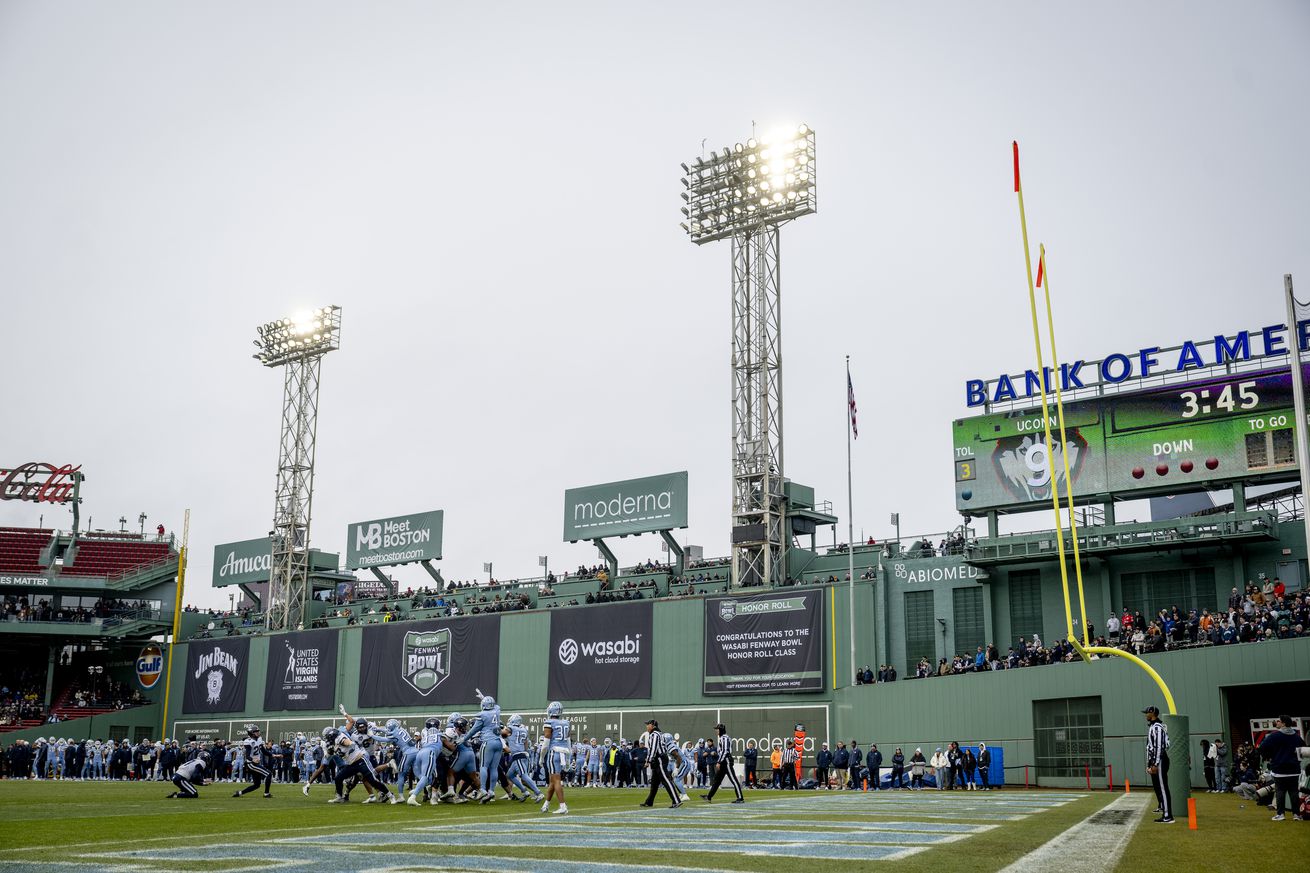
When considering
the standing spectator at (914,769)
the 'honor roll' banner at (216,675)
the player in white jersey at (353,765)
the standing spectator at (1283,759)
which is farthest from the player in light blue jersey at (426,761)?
the 'honor roll' banner at (216,675)

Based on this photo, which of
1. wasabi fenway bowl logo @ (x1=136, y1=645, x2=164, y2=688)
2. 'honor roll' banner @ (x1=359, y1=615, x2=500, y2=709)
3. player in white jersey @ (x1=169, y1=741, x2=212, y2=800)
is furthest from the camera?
wasabi fenway bowl logo @ (x1=136, y1=645, x2=164, y2=688)

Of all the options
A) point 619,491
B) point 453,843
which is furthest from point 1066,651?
point 453,843

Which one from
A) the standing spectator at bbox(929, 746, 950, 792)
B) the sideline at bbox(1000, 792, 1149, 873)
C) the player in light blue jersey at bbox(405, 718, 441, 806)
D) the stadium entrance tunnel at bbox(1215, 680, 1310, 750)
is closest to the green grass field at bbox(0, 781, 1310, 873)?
the sideline at bbox(1000, 792, 1149, 873)

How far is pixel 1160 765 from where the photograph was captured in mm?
18938

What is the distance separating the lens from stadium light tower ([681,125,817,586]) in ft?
157

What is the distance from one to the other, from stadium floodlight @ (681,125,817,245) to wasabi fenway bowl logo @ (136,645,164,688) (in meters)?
43.9

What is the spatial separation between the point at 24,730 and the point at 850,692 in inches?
1864

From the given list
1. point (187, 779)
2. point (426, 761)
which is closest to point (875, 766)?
point (426, 761)

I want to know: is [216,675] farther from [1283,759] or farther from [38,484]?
[1283,759]

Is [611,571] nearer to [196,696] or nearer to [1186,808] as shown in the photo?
[196,696]

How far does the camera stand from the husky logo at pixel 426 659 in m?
56.0

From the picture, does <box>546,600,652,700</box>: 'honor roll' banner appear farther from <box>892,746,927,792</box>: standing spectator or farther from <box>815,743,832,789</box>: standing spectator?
<box>892,746,927,792</box>: standing spectator

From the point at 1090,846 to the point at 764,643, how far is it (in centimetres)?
3222

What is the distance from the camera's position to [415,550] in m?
64.3
